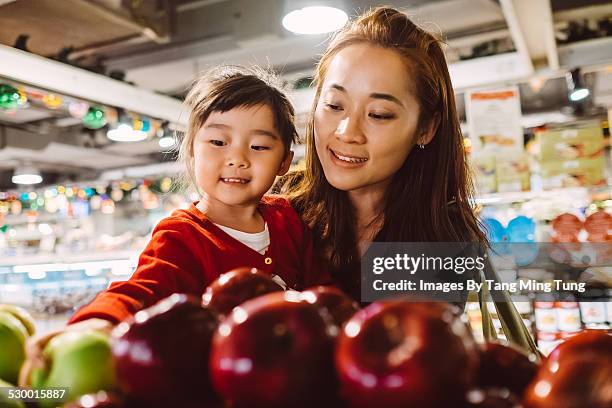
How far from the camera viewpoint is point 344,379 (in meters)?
0.39

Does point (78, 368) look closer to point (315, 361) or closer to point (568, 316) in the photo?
point (315, 361)

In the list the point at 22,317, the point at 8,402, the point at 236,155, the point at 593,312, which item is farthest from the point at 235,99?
the point at 593,312

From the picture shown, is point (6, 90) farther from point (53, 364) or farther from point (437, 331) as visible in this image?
point (437, 331)

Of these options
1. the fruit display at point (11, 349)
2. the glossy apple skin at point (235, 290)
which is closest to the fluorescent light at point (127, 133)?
the fruit display at point (11, 349)

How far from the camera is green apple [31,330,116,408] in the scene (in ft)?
1.77

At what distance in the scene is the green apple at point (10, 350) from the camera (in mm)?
685

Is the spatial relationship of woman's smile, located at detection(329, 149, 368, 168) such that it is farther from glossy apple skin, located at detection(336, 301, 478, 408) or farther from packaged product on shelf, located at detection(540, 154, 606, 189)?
packaged product on shelf, located at detection(540, 154, 606, 189)

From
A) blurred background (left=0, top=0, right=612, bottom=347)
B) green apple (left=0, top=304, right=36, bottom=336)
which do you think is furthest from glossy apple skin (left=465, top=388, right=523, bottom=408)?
blurred background (left=0, top=0, right=612, bottom=347)

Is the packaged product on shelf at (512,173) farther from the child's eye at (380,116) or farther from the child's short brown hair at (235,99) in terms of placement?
the child's eye at (380,116)

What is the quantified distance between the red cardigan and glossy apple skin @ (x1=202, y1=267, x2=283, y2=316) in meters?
0.17

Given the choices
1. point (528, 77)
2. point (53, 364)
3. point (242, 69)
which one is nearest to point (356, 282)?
point (242, 69)

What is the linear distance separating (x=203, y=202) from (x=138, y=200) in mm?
8357

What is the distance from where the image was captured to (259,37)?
356 cm

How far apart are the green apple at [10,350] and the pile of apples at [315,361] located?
27 centimetres
